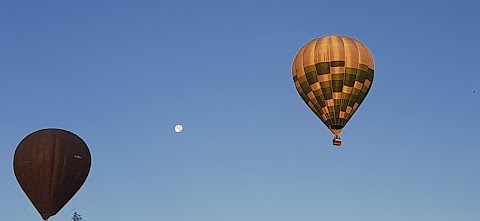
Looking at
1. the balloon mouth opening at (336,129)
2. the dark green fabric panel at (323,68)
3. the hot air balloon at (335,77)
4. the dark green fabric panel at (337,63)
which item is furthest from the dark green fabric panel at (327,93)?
the balloon mouth opening at (336,129)

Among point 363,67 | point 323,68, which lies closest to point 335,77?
point 323,68

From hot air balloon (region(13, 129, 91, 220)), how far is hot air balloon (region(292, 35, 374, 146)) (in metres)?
10.6

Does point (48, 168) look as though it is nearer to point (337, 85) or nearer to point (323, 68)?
point (323, 68)

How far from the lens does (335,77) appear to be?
28594mm

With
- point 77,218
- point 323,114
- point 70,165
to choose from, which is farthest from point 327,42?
point 77,218

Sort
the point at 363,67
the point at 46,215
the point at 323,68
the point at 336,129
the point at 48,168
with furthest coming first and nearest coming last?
the point at 46,215
the point at 48,168
the point at 363,67
the point at 323,68
the point at 336,129

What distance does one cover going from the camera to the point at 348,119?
28984 millimetres

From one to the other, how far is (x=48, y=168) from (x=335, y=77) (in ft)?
42.1

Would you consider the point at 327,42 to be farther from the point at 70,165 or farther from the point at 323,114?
the point at 70,165

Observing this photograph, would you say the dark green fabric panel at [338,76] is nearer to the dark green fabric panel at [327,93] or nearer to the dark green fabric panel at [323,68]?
the dark green fabric panel at [323,68]

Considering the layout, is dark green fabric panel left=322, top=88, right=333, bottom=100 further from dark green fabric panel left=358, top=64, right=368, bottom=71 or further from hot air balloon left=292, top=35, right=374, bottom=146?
dark green fabric panel left=358, top=64, right=368, bottom=71

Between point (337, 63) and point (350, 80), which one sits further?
point (350, 80)

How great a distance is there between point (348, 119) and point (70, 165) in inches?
479

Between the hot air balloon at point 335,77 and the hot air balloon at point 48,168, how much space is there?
34.8ft
